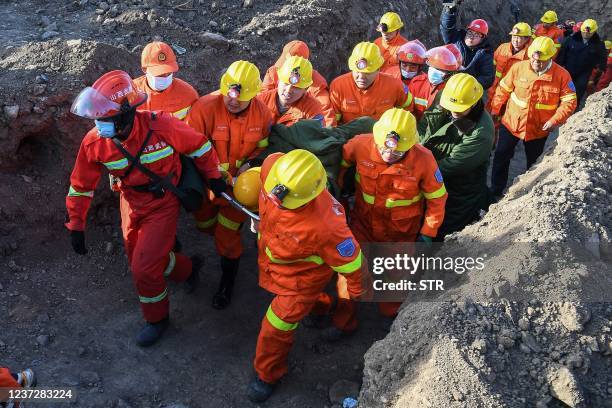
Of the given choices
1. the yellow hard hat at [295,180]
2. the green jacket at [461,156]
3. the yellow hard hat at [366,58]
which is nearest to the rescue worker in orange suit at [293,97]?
the yellow hard hat at [366,58]

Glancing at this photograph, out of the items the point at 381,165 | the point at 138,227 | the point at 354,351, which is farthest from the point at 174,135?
the point at 354,351

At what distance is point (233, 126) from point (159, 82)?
37.8 inches

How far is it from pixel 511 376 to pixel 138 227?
3.27 metres

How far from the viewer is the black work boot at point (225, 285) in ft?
18.5

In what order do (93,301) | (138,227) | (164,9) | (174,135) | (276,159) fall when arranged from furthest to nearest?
(164,9) < (93,301) < (138,227) < (174,135) < (276,159)

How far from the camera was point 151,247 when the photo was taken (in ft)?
15.6

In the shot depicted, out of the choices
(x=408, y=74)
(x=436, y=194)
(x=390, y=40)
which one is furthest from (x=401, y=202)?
(x=390, y=40)

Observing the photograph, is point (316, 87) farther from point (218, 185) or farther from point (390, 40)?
point (390, 40)

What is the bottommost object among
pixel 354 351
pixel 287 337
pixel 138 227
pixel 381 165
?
pixel 354 351

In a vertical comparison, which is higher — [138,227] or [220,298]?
[138,227]

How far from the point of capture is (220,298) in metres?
5.69

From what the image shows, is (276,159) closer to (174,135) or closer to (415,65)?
(174,135)

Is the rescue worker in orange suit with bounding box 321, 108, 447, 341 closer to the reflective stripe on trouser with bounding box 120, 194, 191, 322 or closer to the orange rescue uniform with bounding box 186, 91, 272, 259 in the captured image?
the orange rescue uniform with bounding box 186, 91, 272, 259

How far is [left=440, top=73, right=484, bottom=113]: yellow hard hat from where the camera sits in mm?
5180
